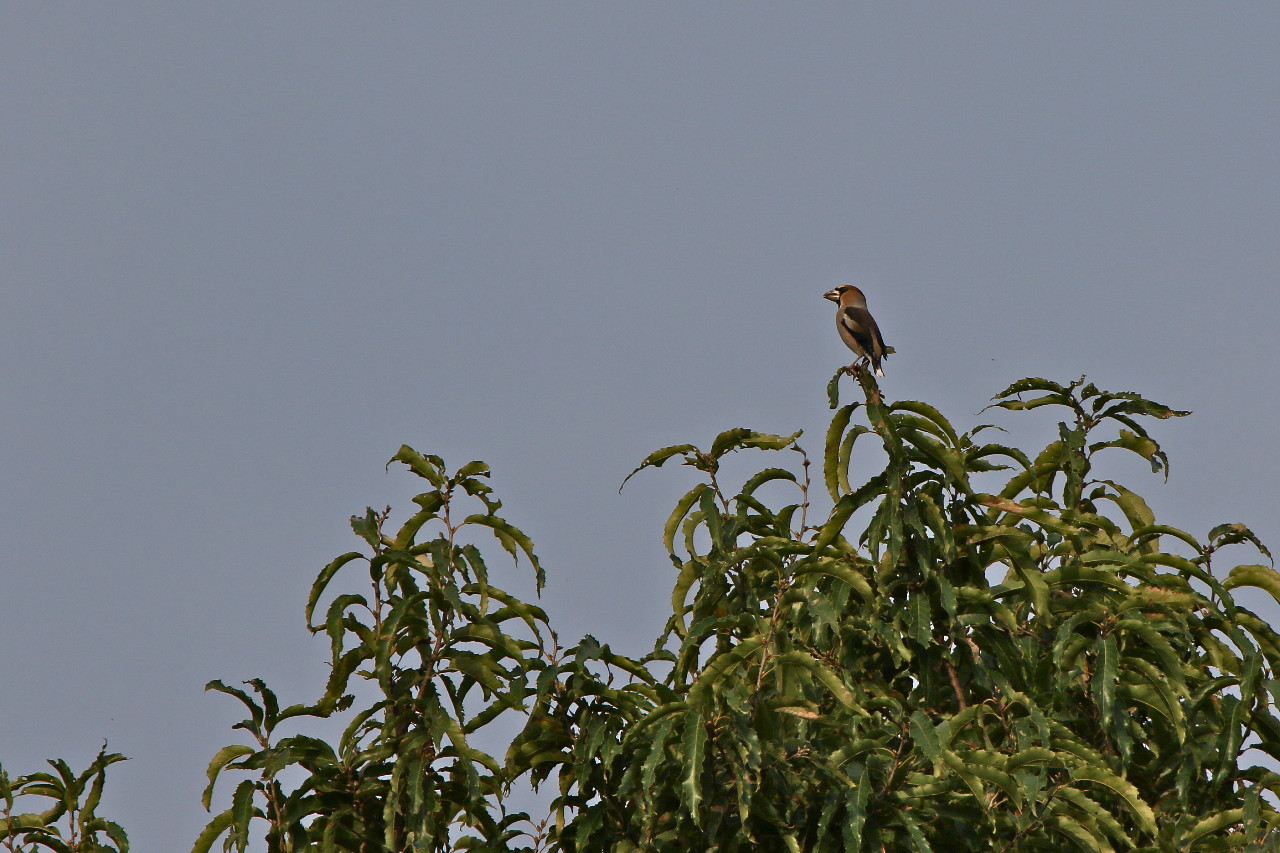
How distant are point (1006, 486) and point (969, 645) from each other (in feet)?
5.55

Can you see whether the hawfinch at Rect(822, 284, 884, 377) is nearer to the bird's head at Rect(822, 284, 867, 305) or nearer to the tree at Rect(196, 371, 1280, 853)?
the bird's head at Rect(822, 284, 867, 305)

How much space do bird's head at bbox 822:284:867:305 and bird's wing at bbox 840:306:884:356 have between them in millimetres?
761

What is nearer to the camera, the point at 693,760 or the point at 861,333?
the point at 693,760

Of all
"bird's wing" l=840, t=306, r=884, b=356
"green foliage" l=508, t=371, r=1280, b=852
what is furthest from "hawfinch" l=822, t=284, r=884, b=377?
"green foliage" l=508, t=371, r=1280, b=852

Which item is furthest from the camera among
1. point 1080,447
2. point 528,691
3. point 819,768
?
point 1080,447

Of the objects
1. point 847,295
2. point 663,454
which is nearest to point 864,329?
point 847,295

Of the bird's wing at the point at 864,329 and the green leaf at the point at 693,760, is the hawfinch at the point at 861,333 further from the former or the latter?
the green leaf at the point at 693,760

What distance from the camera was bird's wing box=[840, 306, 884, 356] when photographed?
1168cm

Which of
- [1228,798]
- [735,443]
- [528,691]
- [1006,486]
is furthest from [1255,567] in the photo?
[528,691]

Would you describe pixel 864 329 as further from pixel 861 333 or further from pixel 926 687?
pixel 926 687

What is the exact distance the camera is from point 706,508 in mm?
7652

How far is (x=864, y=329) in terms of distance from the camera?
1169 centimetres

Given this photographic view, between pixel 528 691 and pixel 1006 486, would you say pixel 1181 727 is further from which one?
pixel 528 691

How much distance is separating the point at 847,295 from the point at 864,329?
4.10 feet
